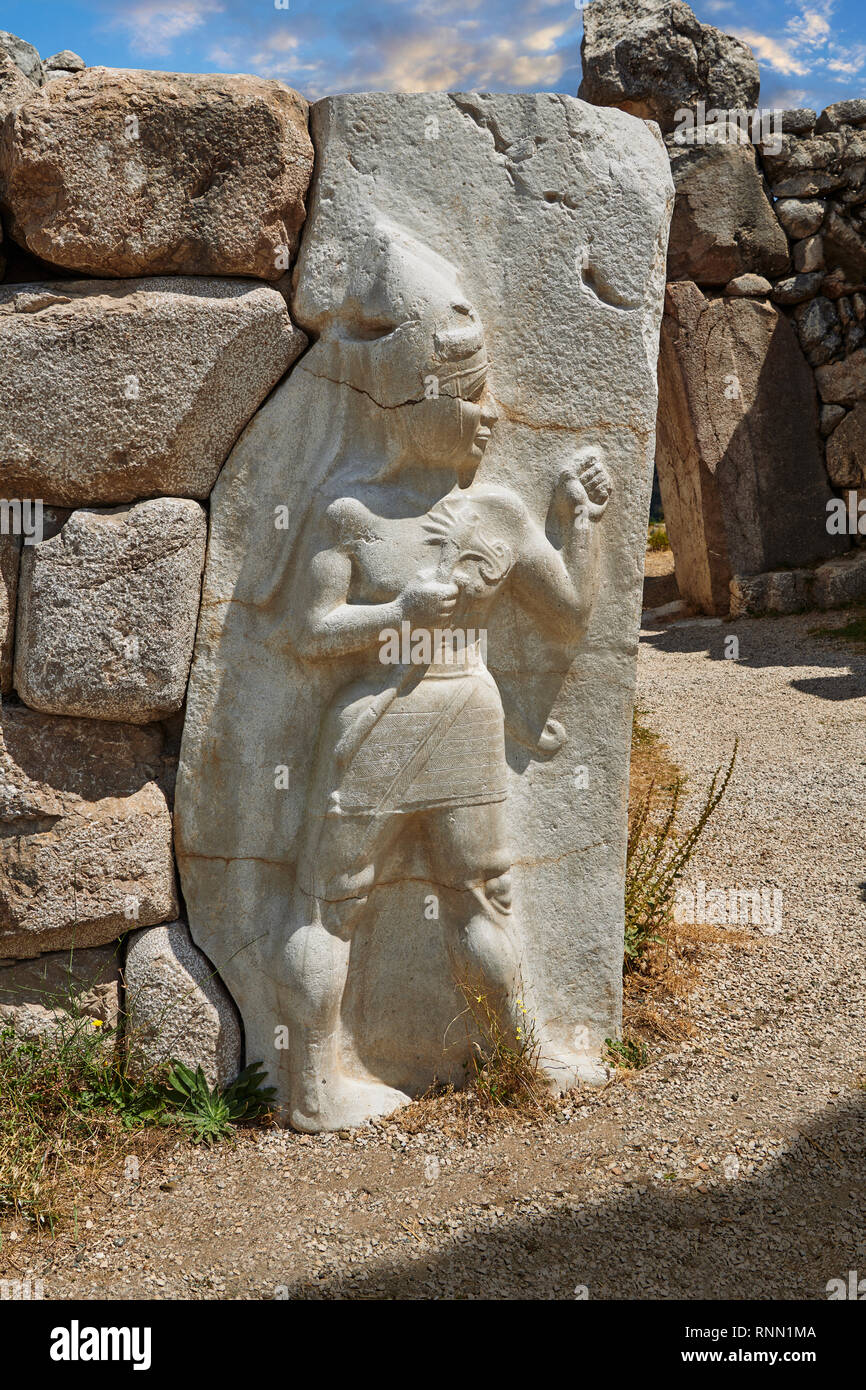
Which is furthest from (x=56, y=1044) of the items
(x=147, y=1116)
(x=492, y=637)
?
(x=492, y=637)

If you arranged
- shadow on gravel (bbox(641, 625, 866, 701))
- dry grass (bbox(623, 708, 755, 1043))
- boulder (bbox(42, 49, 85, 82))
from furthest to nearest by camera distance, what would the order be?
shadow on gravel (bbox(641, 625, 866, 701)) → boulder (bbox(42, 49, 85, 82)) → dry grass (bbox(623, 708, 755, 1043))

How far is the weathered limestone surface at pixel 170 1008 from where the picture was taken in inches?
120

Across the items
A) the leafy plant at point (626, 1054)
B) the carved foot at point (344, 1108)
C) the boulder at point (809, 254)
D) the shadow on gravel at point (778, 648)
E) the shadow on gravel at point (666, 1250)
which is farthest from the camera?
the boulder at point (809, 254)

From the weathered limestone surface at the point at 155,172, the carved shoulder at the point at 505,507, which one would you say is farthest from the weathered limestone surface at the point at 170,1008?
the weathered limestone surface at the point at 155,172

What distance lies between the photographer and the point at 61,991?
121 inches

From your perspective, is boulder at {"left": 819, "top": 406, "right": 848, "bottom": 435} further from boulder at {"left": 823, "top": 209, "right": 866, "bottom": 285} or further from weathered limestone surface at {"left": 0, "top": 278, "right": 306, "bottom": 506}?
weathered limestone surface at {"left": 0, "top": 278, "right": 306, "bottom": 506}

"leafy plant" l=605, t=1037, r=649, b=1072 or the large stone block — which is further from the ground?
the large stone block

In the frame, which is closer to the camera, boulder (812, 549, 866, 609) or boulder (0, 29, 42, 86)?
boulder (0, 29, 42, 86)

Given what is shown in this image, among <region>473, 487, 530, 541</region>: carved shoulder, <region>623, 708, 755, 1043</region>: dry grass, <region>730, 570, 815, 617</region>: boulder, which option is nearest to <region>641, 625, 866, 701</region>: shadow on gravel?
<region>730, 570, 815, 617</region>: boulder

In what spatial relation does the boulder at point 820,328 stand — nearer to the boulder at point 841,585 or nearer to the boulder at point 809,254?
the boulder at point 809,254

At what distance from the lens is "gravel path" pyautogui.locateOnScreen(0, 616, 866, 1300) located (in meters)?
2.56

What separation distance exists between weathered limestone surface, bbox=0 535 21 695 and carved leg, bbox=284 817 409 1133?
0.99m

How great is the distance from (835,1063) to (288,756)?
198 centimetres

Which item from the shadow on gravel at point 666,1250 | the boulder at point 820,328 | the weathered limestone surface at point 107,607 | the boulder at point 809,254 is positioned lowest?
the shadow on gravel at point 666,1250
